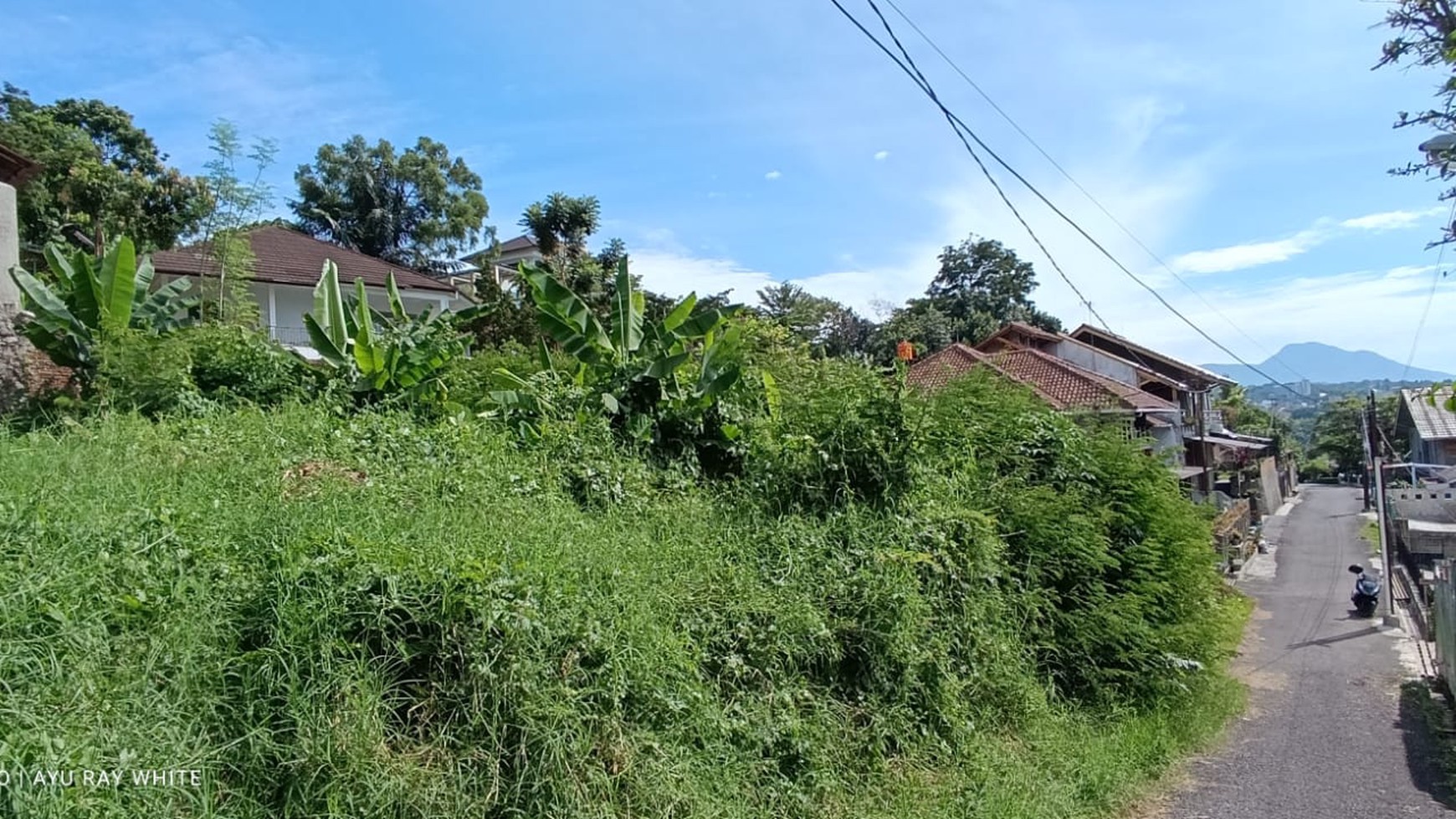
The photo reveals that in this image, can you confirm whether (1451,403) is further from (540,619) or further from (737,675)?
(540,619)

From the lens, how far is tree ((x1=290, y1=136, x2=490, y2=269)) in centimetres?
3559

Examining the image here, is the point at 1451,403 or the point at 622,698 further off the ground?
the point at 1451,403

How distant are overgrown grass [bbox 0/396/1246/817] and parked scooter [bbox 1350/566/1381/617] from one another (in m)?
12.4

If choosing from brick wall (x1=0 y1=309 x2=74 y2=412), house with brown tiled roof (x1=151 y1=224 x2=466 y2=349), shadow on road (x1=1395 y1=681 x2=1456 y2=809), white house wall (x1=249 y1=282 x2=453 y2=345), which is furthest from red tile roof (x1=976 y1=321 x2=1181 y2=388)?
brick wall (x1=0 y1=309 x2=74 y2=412)

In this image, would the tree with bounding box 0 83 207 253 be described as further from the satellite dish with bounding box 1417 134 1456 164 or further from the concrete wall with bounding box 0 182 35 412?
the satellite dish with bounding box 1417 134 1456 164

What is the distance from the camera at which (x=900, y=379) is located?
249 inches

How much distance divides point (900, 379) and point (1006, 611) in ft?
6.40

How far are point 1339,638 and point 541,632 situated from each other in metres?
16.5

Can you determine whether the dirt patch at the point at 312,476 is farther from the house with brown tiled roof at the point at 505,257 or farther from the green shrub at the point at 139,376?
the house with brown tiled roof at the point at 505,257

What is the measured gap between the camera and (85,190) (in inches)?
803

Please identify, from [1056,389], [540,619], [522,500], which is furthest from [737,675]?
[1056,389]

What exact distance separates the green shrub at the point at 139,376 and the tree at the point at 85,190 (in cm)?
1400

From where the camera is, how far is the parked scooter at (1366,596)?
51.6 feet

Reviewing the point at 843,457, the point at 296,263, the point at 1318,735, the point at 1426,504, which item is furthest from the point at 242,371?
the point at 1426,504
